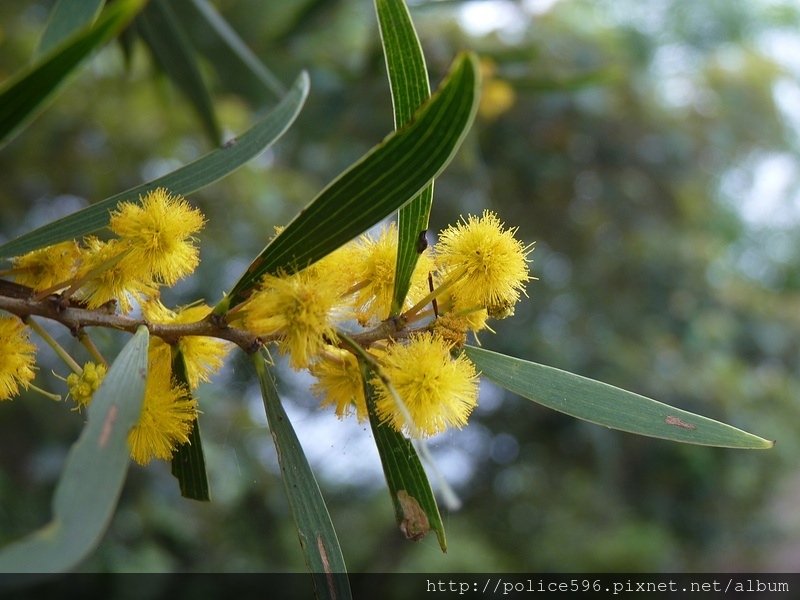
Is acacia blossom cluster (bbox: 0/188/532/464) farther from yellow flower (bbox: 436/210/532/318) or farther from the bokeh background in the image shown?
A: the bokeh background

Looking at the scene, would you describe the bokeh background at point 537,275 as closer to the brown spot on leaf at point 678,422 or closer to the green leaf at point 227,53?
the green leaf at point 227,53

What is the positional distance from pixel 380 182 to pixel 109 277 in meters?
0.31

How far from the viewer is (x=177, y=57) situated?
144 cm

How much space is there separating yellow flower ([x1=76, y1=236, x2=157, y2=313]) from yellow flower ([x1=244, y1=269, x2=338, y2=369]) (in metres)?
0.14

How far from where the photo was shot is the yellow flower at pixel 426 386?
2.23 ft

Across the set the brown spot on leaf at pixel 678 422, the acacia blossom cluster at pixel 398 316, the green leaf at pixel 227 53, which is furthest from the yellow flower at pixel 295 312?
the green leaf at pixel 227 53

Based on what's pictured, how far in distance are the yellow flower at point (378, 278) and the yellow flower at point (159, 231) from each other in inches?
6.9

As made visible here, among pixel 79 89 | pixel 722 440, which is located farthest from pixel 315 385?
pixel 79 89

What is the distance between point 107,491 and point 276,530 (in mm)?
3775

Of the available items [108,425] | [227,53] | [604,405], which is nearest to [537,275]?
[227,53]

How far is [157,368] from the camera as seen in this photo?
0.74 meters

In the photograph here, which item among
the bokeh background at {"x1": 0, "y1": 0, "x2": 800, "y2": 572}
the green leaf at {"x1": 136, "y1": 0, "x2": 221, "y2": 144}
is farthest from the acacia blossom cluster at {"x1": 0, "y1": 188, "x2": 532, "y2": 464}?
the bokeh background at {"x1": 0, "y1": 0, "x2": 800, "y2": 572}

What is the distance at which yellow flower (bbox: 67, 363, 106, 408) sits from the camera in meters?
0.72

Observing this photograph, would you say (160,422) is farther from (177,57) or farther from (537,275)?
(537,275)
